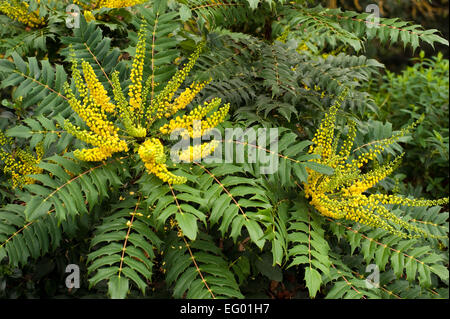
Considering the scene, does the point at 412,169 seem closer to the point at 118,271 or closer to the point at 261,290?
the point at 261,290

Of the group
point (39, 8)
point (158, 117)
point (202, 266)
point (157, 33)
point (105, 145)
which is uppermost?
point (39, 8)

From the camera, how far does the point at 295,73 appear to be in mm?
2535

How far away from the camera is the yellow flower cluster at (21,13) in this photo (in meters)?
2.63

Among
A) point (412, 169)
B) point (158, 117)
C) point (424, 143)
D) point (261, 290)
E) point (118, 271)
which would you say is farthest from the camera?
point (412, 169)

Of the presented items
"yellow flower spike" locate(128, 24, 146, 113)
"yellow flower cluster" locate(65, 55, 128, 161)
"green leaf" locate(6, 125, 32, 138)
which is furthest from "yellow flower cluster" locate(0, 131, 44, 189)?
"yellow flower spike" locate(128, 24, 146, 113)

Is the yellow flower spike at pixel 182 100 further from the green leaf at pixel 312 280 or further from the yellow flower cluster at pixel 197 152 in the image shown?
the green leaf at pixel 312 280

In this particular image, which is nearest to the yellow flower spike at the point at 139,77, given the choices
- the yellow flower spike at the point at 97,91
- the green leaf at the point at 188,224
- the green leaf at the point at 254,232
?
the yellow flower spike at the point at 97,91

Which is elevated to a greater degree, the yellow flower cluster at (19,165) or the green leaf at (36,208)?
the yellow flower cluster at (19,165)

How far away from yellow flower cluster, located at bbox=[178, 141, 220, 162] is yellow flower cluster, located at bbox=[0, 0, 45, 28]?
142 cm

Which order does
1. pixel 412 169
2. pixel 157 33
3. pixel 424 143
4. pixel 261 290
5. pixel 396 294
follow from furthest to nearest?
pixel 412 169 < pixel 424 143 < pixel 261 290 < pixel 396 294 < pixel 157 33

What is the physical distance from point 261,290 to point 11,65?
1818mm

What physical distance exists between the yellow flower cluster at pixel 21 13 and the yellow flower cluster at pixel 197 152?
4.67 feet

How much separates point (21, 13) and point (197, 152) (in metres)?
1.64
